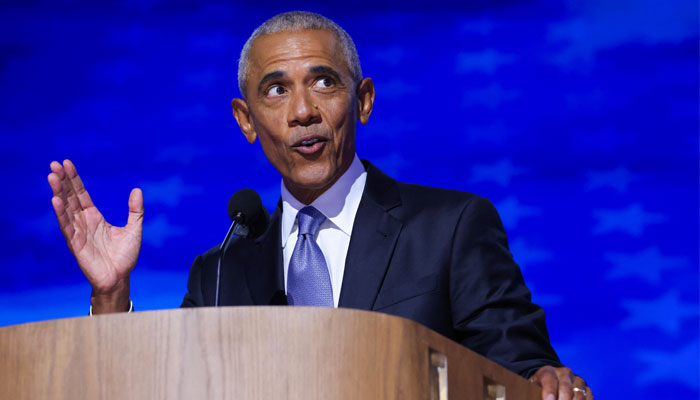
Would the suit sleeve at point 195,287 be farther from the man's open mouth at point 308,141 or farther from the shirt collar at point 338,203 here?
the man's open mouth at point 308,141

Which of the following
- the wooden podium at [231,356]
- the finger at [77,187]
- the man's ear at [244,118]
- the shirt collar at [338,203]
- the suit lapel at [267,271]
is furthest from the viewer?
the man's ear at [244,118]

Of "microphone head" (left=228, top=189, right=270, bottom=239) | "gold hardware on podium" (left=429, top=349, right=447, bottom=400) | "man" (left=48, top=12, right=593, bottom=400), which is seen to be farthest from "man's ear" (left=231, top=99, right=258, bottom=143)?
"gold hardware on podium" (left=429, top=349, right=447, bottom=400)

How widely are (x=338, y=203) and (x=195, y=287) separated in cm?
39

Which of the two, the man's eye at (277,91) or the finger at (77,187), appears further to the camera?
the man's eye at (277,91)

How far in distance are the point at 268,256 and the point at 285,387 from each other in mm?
959

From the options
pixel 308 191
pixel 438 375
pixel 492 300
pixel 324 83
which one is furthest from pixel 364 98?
pixel 438 375

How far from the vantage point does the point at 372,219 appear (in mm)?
2184

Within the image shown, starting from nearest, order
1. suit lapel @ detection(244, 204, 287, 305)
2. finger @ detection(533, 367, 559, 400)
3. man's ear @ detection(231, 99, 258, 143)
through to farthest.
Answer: finger @ detection(533, 367, 559, 400) < suit lapel @ detection(244, 204, 287, 305) < man's ear @ detection(231, 99, 258, 143)

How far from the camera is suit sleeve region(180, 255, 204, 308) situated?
233 cm

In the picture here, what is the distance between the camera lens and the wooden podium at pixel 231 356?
1265 mm

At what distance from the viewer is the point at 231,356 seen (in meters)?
1.27

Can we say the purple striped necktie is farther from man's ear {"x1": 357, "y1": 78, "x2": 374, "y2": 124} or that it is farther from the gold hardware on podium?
the gold hardware on podium

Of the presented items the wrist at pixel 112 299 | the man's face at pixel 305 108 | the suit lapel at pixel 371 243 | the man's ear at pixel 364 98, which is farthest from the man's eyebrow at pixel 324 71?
the wrist at pixel 112 299

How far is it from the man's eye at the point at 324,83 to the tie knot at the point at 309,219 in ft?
0.88
